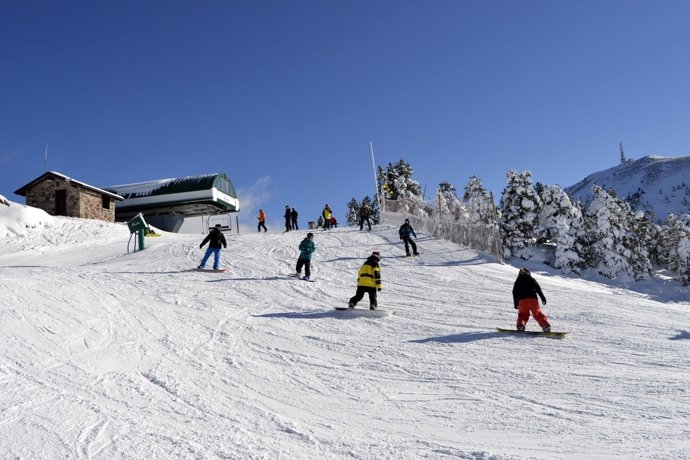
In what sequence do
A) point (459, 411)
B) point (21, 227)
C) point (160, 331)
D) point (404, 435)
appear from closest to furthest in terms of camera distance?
1. point (404, 435)
2. point (459, 411)
3. point (160, 331)
4. point (21, 227)

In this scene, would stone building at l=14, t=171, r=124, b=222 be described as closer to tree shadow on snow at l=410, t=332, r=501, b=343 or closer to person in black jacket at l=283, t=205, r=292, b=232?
person in black jacket at l=283, t=205, r=292, b=232

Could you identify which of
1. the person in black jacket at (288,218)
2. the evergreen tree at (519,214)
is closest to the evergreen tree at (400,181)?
the evergreen tree at (519,214)

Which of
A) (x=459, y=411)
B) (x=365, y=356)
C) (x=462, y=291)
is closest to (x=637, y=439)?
(x=459, y=411)

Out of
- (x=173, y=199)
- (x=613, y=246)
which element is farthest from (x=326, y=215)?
(x=613, y=246)

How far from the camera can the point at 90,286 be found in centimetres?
1284

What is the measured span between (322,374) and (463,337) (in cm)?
329

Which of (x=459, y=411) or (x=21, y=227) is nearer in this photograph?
(x=459, y=411)

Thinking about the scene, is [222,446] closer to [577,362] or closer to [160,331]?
[160,331]

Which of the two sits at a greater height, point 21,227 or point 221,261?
point 21,227

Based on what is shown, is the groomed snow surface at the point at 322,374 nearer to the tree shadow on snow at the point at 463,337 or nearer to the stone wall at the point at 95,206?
the tree shadow on snow at the point at 463,337

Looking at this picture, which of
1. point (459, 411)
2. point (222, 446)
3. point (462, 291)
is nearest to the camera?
point (222, 446)

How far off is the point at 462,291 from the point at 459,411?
8505mm

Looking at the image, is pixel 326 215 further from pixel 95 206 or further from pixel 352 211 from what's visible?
pixel 352 211

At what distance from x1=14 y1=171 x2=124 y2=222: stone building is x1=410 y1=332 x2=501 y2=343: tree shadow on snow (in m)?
29.6
